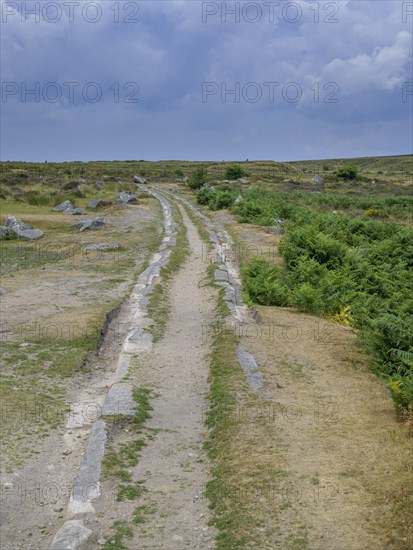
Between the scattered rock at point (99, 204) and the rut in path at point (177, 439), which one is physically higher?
the scattered rock at point (99, 204)

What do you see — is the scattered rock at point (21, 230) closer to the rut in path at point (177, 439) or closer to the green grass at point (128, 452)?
the rut in path at point (177, 439)

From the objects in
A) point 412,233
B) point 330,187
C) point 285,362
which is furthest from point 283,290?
point 330,187

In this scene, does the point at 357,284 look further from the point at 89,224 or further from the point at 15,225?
the point at 15,225

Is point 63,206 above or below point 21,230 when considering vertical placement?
above

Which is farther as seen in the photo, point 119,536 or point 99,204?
point 99,204

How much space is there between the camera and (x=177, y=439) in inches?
329

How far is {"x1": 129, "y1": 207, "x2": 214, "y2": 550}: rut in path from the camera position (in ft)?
20.1

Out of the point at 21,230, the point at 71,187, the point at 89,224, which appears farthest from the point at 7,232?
the point at 71,187

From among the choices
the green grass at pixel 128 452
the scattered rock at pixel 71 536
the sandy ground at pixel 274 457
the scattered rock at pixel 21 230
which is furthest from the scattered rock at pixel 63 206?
the scattered rock at pixel 71 536

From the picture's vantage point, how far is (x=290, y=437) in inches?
315

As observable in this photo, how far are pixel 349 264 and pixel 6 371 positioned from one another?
1479 cm

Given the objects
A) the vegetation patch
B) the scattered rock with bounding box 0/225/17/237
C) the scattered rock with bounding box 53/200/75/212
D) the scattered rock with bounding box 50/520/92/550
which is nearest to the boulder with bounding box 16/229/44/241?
the scattered rock with bounding box 0/225/17/237

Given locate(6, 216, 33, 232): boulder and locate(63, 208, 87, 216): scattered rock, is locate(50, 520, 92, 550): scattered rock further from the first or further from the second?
locate(63, 208, 87, 216): scattered rock

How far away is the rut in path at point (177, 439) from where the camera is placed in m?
6.13
